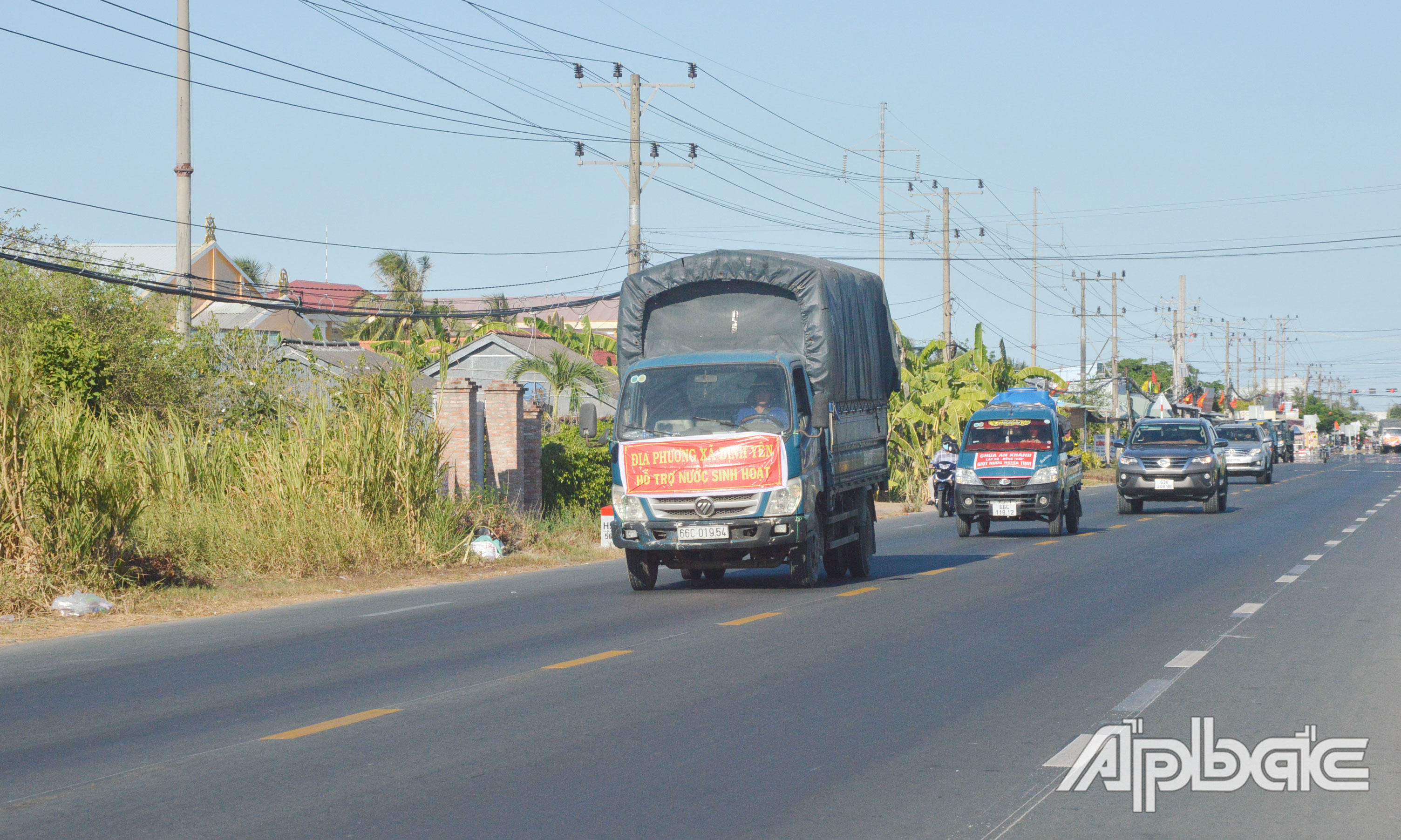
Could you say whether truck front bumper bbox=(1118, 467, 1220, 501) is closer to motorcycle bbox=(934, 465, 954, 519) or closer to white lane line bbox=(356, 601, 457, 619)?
motorcycle bbox=(934, 465, 954, 519)

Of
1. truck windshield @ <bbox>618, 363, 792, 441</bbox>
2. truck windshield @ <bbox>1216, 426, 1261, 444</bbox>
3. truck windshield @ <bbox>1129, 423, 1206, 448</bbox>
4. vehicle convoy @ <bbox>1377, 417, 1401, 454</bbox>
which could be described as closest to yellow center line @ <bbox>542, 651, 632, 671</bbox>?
truck windshield @ <bbox>618, 363, 792, 441</bbox>

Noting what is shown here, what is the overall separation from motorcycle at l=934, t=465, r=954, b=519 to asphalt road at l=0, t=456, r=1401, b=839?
49.8 ft

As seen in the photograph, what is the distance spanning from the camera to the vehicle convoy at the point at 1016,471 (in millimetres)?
24609

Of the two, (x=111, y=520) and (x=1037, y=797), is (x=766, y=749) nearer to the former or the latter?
(x=1037, y=797)

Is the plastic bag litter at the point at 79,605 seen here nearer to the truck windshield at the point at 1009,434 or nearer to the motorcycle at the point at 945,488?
the truck windshield at the point at 1009,434

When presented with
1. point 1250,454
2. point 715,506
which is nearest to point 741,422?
Result: point 715,506

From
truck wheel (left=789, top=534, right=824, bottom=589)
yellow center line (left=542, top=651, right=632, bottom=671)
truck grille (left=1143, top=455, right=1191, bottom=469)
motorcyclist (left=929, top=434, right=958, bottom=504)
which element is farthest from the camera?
motorcyclist (left=929, top=434, right=958, bottom=504)

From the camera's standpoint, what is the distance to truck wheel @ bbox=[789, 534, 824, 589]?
15.8 meters

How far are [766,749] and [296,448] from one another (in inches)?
552

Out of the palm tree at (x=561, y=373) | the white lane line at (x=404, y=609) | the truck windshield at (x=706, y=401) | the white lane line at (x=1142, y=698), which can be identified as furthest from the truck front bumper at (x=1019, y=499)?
the palm tree at (x=561, y=373)

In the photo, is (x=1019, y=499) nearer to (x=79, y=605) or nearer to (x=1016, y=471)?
(x=1016, y=471)

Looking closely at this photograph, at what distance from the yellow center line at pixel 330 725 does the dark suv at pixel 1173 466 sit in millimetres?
24966

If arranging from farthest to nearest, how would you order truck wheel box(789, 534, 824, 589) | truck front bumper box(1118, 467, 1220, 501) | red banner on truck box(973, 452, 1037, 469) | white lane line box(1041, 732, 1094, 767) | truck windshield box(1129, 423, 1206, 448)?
truck windshield box(1129, 423, 1206, 448), truck front bumper box(1118, 467, 1220, 501), red banner on truck box(973, 452, 1037, 469), truck wheel box(789, 534, 824, 589), white lane line box(1041, 732, 1094, 767)

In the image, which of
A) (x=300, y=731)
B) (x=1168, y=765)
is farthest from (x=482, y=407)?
(x=1168, y=765)
